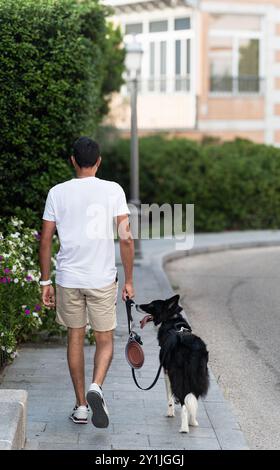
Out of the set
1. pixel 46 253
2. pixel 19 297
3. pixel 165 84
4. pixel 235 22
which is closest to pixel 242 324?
pixel 19 297

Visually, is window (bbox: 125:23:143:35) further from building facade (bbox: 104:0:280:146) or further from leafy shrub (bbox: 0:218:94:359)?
leafy shrub (bbox: 0:218:94:359)

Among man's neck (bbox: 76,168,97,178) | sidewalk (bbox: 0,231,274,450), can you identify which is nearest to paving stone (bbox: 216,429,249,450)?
sidewalk (bbox: 0,231,274,450)

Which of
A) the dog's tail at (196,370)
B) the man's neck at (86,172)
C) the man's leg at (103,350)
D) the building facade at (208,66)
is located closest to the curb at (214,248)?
the building facade at (208,66)

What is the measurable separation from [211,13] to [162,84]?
8.91ft

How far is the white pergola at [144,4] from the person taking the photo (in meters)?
30.2

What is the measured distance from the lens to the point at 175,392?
21.3 ft

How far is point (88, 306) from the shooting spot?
6.64 metres

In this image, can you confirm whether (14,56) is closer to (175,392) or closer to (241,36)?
(175,392)

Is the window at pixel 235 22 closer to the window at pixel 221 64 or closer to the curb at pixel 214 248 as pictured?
the window at pixel 221 64

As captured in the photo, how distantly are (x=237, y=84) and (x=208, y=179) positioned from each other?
8.22 metres

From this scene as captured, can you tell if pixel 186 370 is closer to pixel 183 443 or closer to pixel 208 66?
pixel 183 443

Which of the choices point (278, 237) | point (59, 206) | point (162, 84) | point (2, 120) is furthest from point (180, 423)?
point (162, 84)

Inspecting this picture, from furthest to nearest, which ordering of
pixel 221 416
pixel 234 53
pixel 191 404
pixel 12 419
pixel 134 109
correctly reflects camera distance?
pixel 234 53, pixel 134 109, pixel 221 416, pixel 191 404, pixel 12 419

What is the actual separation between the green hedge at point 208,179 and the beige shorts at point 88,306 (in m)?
17.2
